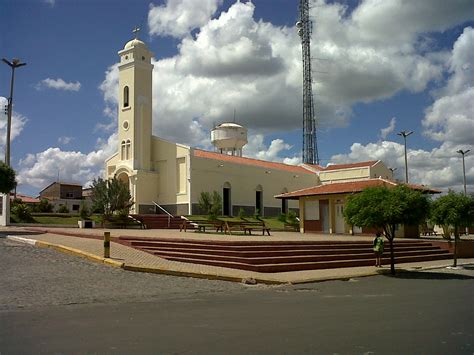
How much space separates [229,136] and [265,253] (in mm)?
37460

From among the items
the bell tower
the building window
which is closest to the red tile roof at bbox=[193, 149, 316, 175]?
the bell tower

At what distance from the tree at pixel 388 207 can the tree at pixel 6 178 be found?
19.4 m

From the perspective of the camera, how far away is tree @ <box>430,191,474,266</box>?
19.7m

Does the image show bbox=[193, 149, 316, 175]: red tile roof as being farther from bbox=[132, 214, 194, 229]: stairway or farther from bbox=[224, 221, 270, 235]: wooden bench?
bbox=[224, 221, 270, 235]: wooden bench

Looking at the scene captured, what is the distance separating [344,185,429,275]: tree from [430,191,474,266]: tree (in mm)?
2385

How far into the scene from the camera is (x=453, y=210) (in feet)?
64.3

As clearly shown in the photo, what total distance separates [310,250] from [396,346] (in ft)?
44.1

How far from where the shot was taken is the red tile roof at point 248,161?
45.4 metres

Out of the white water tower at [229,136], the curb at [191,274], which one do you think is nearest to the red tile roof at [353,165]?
the white water tower at [229,136]

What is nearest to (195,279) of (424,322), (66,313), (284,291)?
(284,291)

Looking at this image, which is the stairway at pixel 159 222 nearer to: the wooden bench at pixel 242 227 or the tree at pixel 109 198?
A: the tree at pixel 109 198

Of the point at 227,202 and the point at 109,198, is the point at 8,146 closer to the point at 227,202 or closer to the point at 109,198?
the point at 109,198

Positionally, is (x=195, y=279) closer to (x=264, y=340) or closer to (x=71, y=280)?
(x=71, y=280)

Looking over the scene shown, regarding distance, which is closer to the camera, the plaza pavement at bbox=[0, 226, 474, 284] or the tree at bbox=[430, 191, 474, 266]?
the plaza pavement at bbox=[0, 226, 474, 284]
